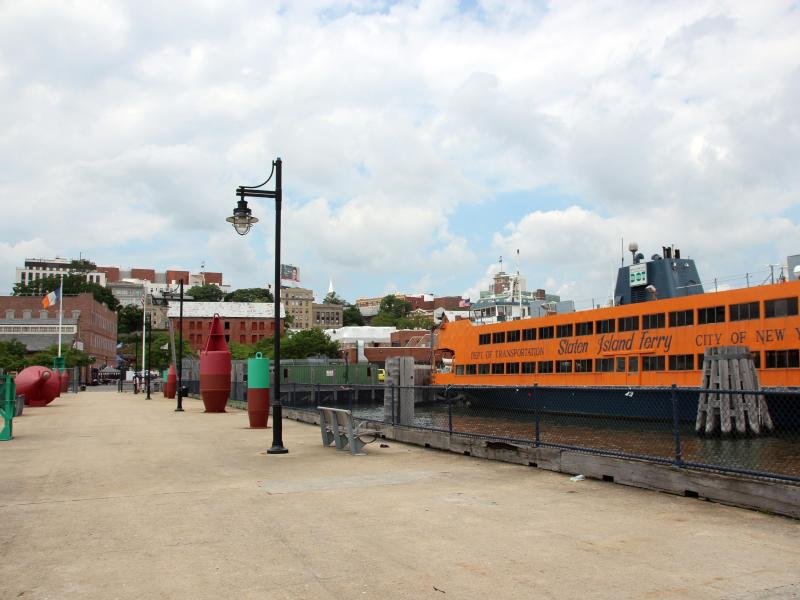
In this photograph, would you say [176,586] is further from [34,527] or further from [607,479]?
[607,479]

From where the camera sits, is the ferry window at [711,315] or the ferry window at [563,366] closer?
the ferry window at [711,315]

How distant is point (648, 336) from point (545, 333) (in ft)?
27.3

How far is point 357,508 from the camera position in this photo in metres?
8.08

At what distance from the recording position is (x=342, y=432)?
13984 mm

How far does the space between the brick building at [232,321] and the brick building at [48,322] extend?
25.4m

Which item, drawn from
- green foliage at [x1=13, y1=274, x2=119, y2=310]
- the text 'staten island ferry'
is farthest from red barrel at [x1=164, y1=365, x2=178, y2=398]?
green foliage at [x1=13, y1=274, x2=119, y2=310]

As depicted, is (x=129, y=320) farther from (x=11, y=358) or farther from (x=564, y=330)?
(x=564, y=330)

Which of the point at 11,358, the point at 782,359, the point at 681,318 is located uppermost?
the point at 681,318

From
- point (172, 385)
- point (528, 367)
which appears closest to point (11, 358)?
point (172, 385)

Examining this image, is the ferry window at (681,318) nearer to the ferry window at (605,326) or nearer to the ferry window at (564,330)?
the ferry window at (605,326)

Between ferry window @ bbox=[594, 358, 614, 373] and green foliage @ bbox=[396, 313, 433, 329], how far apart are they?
119830mm

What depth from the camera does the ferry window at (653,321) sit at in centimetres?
3353

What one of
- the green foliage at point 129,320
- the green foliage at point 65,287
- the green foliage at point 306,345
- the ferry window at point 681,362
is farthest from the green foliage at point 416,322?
the ferry window at point 681,362

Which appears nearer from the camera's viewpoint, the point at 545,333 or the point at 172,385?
the point at 545,333
